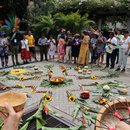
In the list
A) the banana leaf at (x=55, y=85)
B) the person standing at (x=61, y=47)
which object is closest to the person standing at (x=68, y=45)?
the person standing at (x=61, y=47)

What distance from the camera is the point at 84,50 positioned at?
1042 cm

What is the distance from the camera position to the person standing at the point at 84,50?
1027 cm

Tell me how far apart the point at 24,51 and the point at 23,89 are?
14.1ft

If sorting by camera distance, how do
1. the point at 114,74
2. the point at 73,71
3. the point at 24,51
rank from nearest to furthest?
the point at 114,74 < the point at 73,71 < the point at 24,51

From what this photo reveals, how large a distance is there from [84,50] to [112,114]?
777cm

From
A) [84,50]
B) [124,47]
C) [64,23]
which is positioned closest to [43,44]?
[84,50]

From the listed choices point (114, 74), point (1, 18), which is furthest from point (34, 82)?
point (1, 18)

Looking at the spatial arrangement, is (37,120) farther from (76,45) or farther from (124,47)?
(76,45)

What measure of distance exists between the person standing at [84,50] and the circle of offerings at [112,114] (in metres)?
7.57

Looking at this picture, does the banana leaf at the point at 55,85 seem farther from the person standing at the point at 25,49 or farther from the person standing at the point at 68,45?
the person standing at the point at 25,49

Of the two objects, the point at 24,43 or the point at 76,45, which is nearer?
the point at 76,45

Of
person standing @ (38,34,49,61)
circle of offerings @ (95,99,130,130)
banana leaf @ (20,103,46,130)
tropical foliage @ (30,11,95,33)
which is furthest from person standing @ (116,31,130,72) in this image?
circle of offerings @ (95,99,130,130)

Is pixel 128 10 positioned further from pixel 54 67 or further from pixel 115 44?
pixel 54 67

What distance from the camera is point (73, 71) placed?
938 centimetres
